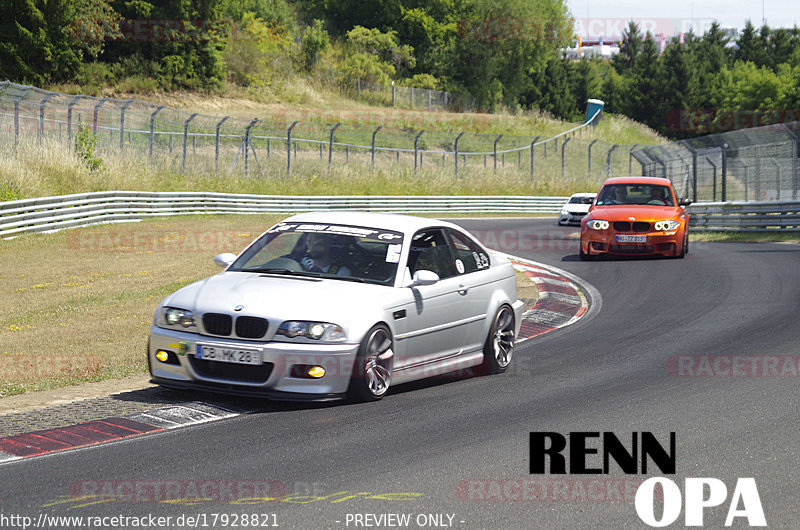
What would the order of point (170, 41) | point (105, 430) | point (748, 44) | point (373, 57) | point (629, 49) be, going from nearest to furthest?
point (105, 430) < point (170, 41) < point (373, 57) < point (748, 44) < point (629, 49)

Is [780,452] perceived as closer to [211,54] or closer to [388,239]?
[388,239]

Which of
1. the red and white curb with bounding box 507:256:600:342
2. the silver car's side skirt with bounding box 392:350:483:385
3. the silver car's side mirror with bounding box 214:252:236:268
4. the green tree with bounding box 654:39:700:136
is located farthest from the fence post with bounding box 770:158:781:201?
the green tree with bounding box 654:39:700:136

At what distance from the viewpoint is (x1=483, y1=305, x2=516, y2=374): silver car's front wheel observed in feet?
30.6

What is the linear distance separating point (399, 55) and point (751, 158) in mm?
62415

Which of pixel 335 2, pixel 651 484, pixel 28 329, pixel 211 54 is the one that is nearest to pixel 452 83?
pixel 335 2

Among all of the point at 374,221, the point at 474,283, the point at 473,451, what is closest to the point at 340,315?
the point at 374,221

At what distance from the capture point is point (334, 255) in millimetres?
8617

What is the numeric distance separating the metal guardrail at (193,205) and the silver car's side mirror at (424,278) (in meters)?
18.2

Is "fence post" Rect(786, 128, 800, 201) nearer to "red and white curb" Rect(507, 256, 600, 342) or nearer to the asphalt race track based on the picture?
"red and white curb" Rect(507, 256, 600, 342)

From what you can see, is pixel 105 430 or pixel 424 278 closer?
pixel 105 430

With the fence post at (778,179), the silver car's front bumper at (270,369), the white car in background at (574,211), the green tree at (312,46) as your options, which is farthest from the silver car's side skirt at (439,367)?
the green tree at (312,46)

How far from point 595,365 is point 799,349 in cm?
221

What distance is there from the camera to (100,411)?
25.1 ft

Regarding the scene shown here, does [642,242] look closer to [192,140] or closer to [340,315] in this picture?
[340,315]
